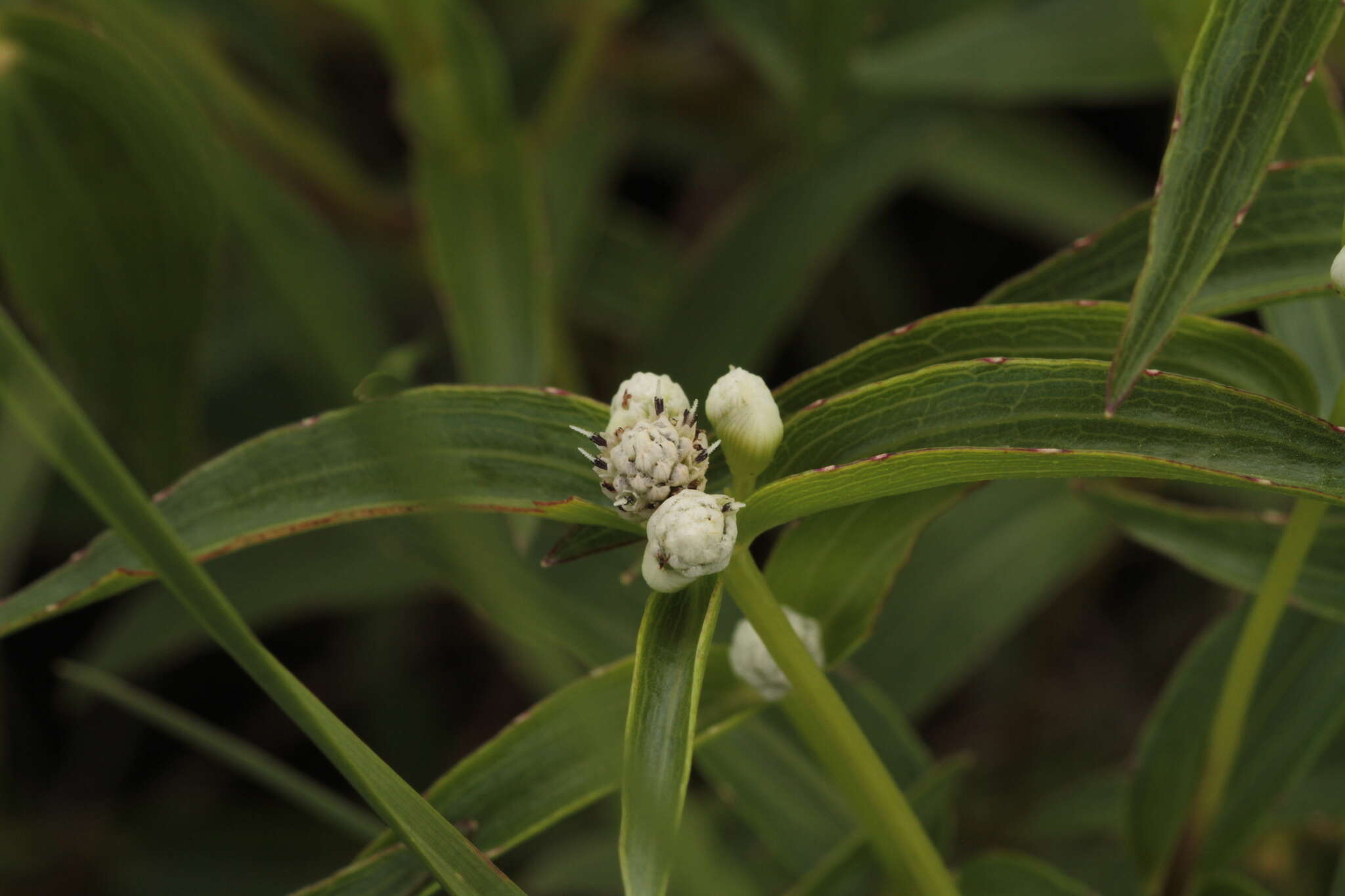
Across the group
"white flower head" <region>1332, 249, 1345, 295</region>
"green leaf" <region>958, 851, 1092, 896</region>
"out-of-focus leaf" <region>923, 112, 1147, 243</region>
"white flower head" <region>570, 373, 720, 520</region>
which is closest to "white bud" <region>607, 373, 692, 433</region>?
"white flower head" <region>570, 373, 720, 520</region>

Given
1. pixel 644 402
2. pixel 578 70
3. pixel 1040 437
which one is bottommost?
pixel 1040 437

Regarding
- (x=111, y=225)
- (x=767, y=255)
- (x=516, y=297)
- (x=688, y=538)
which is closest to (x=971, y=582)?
(x=767, y=255)

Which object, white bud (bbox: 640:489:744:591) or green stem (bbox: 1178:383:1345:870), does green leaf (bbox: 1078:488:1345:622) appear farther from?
white bud (bbox: 640:489:744:591)

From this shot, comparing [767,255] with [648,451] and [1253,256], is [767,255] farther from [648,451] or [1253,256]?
[648,451]

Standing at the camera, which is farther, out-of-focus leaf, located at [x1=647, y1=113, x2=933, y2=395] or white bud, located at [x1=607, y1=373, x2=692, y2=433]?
out-of-focus leaf, located at [x1=647, y1=113, x2=933, y2=395]

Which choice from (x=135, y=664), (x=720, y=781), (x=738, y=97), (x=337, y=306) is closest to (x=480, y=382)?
(x=337, y=306)

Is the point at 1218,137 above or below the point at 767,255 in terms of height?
below

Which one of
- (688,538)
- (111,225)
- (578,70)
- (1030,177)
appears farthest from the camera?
(1030,177)

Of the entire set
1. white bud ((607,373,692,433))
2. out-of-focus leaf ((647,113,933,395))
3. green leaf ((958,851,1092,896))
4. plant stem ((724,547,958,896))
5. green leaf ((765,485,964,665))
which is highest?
out-of-focus leaf ((647,113,933,395))
